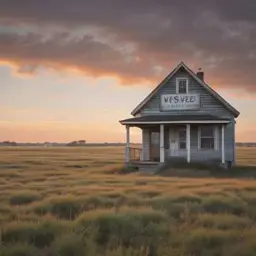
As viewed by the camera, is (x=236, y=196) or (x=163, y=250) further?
(x=236, y=196)

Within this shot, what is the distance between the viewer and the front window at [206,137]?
106 ft

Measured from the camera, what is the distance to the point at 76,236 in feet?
33.3

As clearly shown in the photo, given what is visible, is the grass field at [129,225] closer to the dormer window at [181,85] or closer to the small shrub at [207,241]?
the small shrub at [207,241]

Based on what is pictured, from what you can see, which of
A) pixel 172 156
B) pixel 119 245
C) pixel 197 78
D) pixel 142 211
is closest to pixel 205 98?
pixel 197 78

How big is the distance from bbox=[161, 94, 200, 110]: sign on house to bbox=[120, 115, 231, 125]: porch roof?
99cm

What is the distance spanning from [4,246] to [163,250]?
11.0ft

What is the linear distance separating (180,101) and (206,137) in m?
3.15

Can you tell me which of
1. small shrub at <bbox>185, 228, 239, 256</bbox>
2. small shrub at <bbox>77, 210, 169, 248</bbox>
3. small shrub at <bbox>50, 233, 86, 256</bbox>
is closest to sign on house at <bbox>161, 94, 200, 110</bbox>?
small shrub at <bbox>77, 210, 169, 248</bbox>

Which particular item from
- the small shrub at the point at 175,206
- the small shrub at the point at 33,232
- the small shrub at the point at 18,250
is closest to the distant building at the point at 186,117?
the small shrub at the point at 175,206

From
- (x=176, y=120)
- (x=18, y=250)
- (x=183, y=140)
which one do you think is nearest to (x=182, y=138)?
(x=183, y=140)

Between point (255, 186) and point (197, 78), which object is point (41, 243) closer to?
point (255, 186)

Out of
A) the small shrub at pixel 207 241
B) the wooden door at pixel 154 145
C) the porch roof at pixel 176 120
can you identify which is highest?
the porch roof at pixel 176 120

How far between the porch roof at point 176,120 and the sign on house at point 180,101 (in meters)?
0.99

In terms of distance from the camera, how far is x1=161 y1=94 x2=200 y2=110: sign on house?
32.2 metres
